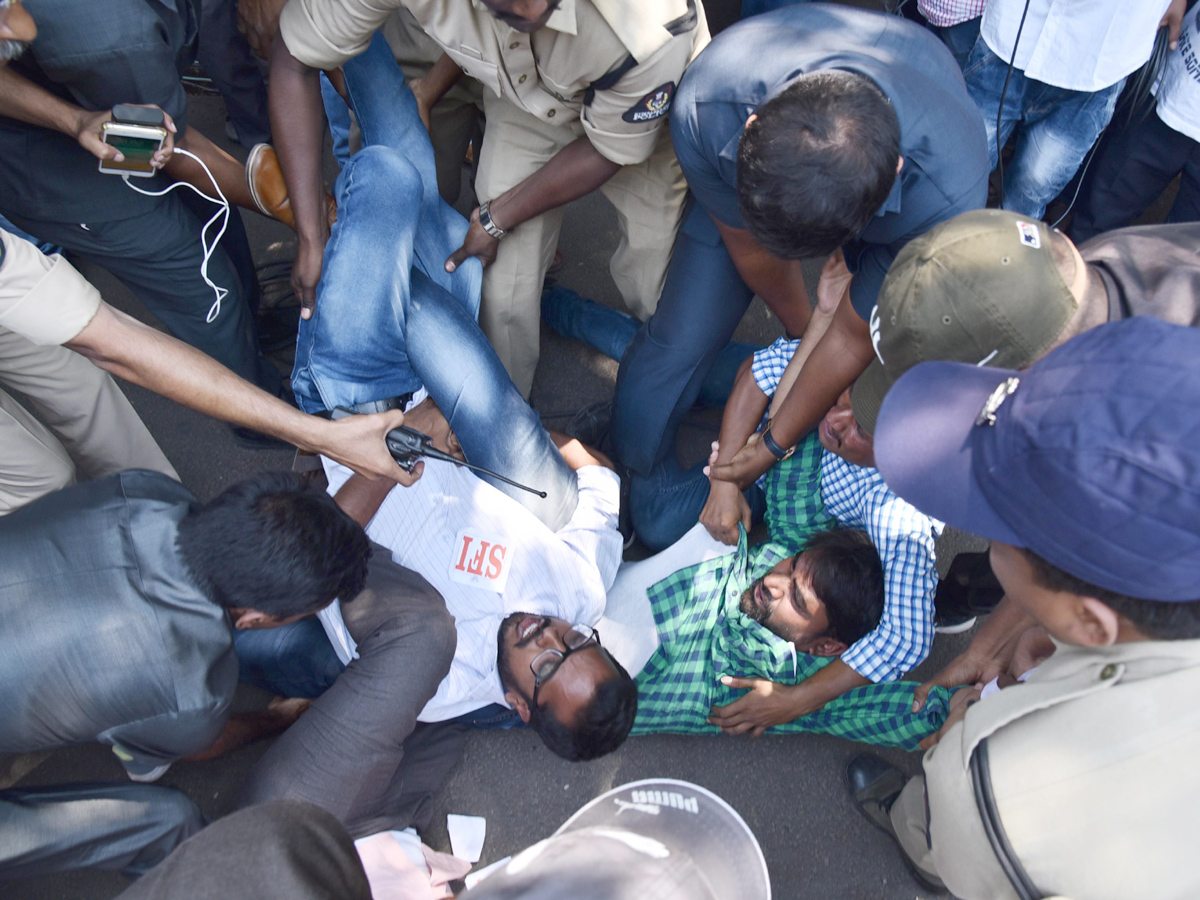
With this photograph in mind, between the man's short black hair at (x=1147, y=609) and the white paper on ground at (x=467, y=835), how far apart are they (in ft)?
5.54

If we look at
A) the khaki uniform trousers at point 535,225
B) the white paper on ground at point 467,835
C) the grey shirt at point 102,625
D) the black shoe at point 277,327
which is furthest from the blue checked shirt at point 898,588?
the black shoe at point 277,327

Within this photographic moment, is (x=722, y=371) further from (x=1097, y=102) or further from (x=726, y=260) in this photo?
(x=1097, y=102)

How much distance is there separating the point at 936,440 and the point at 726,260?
118 centimetres

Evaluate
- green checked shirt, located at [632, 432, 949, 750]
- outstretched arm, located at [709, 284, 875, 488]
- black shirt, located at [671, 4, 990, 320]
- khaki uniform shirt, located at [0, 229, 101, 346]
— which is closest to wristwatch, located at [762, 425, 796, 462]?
outstretched arm, located at [709, 284, 875, 488]

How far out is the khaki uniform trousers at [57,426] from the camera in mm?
1784

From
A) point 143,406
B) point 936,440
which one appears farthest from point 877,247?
point 143,406

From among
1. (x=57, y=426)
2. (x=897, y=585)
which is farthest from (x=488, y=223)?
(x=897, y=585)

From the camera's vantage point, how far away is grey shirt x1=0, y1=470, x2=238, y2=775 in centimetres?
139

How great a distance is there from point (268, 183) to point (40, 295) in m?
0.80

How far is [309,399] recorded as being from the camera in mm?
2098

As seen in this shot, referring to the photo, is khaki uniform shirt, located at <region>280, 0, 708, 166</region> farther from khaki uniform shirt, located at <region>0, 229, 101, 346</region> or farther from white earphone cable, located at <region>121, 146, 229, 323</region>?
khaki uniform shirt, located at <region>0, 229, 101, 346</region>

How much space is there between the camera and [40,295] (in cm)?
150

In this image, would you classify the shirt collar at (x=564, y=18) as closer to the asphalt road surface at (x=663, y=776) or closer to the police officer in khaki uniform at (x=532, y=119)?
the police officer in khaki uniform at (x=532, y=119)

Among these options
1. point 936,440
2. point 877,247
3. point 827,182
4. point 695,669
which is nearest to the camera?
point 936,440
